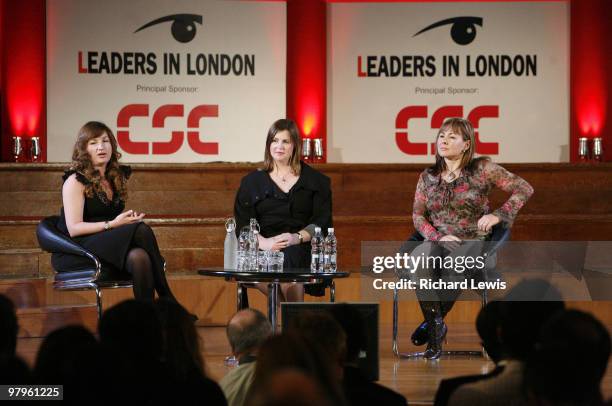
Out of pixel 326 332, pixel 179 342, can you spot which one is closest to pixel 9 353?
pixel 179 342

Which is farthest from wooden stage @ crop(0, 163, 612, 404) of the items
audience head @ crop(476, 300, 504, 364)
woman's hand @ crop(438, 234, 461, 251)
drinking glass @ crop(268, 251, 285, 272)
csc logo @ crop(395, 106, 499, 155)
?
audience head @ crop(476, 300, 504, 364)

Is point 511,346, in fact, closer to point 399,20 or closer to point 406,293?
point 406,293

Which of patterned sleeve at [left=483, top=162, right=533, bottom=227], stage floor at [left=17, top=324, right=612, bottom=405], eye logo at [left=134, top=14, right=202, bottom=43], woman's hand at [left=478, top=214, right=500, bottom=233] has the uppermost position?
eye logo at [left=134, top=14, right=202, bottom=43]

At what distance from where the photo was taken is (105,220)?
4918 mm

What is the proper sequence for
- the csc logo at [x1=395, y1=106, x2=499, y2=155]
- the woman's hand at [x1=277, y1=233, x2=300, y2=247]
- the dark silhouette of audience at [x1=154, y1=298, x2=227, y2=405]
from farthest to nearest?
1. the csc logo at [x1=395, y1=106, x2=499, y2=155]
2. the woman's hand at [x1=277, y1=233, x2=300, y2=247]
3. the dark silhouette of audience at [x1=154, y1=298, x2=227, y2=405]

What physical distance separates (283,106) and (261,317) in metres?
5.63

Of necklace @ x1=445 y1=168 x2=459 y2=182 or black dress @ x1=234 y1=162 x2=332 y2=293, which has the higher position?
necklace @ x1=445 y1=168 x2=459 y2=182

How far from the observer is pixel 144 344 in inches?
93.1

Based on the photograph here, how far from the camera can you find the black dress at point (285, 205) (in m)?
5.02

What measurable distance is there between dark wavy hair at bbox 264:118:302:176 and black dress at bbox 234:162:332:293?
5cm

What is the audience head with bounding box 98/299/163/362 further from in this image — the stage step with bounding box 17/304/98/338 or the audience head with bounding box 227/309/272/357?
the stage step with bounding box 17/304/98/338

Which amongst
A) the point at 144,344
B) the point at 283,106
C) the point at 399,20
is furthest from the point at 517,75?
the point at 144,344

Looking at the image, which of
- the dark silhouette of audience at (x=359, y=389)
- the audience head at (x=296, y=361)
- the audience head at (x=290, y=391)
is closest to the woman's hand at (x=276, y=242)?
the dark silhouette of audience at (x=359, y=389)

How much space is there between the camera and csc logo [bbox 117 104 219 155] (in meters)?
8.35
